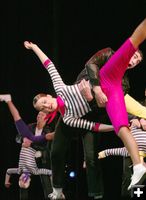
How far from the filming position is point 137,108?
137 inches

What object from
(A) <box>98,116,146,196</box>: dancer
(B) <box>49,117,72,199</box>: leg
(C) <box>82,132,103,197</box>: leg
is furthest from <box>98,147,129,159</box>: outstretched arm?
(B) <box>49,117,72,199</box>: leg

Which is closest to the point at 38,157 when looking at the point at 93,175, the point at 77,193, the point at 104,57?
the point at 77,193

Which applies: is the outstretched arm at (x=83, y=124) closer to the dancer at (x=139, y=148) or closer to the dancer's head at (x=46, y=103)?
the dancer's head at (x=46, y=103)

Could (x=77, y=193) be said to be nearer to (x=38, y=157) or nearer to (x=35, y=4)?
(x=38, y=157)

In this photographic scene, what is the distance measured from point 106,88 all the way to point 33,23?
7.32 feet

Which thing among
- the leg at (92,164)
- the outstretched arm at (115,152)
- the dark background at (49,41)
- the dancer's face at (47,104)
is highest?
the dark background at (49,41)

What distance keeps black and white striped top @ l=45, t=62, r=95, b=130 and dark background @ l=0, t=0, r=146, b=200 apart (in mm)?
1349

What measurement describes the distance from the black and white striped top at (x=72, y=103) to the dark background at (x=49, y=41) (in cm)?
135

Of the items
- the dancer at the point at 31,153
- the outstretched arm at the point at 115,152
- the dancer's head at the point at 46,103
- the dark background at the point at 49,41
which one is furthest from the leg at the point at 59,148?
the dark background at the point at 49,41

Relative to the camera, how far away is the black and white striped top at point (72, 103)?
3324mm

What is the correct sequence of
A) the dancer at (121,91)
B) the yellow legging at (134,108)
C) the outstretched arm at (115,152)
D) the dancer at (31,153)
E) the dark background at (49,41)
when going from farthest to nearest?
the dark background at (49,41) < the dancer at (31,153) < the outstretched arm at (115,152) < the yellow legging at (134,108) < the dancer at (121,91)

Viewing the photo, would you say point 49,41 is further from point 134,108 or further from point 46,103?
point 134,108

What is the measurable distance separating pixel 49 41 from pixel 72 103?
171 centimetres

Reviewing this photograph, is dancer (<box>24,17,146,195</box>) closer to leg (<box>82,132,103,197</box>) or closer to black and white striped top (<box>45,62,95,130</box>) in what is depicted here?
black and white striped top (<box>45,62,95,130</box>)
